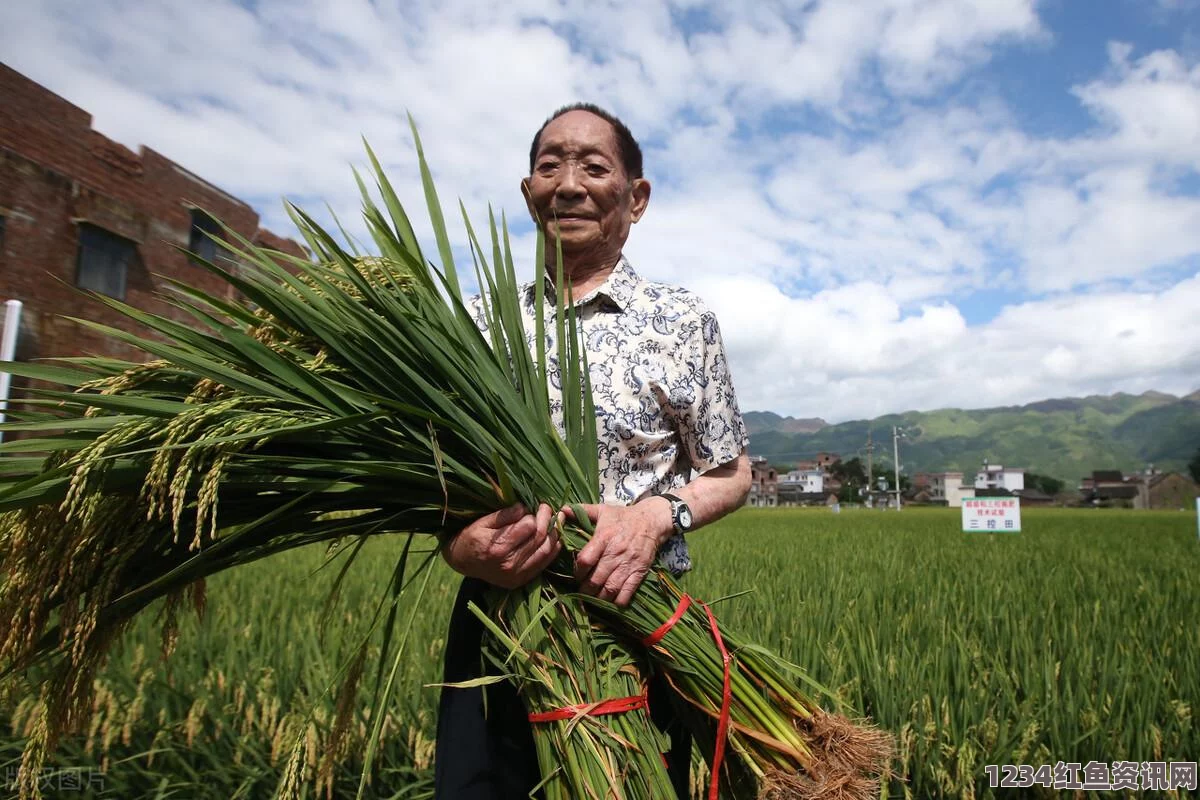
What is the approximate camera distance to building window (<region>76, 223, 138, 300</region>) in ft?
39.8

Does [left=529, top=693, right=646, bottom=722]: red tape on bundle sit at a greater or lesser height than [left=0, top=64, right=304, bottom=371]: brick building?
lesser

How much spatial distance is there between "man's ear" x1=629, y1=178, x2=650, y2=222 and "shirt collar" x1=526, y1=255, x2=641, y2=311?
13 cm

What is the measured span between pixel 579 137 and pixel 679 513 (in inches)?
29.0

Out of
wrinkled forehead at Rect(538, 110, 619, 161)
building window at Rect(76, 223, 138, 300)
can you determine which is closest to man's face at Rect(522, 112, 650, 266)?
wrinkled forehead at Rect(538, 110, 619, 161)

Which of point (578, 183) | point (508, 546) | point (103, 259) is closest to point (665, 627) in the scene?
point (508, 546)

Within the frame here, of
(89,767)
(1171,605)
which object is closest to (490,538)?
(89,767)

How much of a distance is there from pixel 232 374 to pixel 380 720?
1.78ft

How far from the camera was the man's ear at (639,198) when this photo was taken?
4.84ft

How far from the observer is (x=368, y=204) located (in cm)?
122

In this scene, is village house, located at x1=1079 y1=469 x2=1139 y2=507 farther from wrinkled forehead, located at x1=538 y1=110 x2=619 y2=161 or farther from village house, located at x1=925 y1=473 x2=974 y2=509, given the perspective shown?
wrinkled forehead, located at x1=538 y1=110 x2=619 y2=161

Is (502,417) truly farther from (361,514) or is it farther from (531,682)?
(531,682)

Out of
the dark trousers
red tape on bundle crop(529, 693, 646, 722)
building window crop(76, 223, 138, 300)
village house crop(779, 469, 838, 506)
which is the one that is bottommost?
village house crop(779, 469, 838, 506)

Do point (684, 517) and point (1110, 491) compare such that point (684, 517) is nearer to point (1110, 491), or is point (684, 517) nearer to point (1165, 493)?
point (1165, 493)

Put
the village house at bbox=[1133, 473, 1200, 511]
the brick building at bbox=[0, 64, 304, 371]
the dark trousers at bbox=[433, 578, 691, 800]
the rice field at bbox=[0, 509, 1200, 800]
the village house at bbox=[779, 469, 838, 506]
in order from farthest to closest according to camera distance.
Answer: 1. the village house at bbox=[779, 469, 838, 506]
2. the village house at bbox=[1133, 473, 1200, 511]
3. the brick building at bbox=[0, 64, 304, 371]
4. the rice field at bbox=[0, 509, 1200, 800]
5. the dark trousers at bbox=[433, 578, 691, 800]
